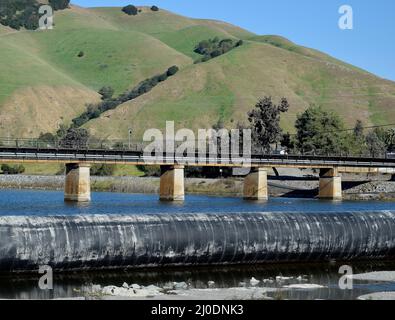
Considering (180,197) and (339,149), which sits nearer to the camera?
(180,197)

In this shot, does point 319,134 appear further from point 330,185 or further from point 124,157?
point 124,157

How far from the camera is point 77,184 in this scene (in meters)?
108

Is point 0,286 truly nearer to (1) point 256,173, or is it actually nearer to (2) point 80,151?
(2) point 80,151

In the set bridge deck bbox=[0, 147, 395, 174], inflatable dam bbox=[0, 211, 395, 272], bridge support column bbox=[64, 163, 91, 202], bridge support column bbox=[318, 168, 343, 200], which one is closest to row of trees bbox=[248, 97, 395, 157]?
bridge deck bbox=[0, 147, 395, 174]

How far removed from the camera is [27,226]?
38625 millimetres

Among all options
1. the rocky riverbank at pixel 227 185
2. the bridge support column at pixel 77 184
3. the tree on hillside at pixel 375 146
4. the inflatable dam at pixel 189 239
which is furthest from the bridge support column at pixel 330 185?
the inflatable dam at pixel 189 239

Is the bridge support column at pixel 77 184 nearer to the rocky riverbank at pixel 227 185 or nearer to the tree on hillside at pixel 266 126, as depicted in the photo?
the rocky riverbank at pixel 227 185

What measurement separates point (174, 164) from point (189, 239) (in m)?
74.6

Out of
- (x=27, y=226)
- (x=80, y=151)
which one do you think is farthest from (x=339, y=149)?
(x=27, y=226)
